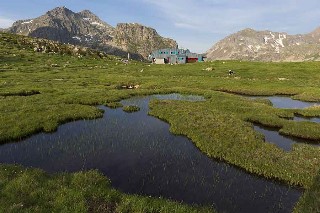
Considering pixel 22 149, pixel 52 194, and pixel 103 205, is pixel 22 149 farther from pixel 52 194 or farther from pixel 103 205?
pixel 103 205

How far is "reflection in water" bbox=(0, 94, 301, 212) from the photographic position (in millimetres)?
18344

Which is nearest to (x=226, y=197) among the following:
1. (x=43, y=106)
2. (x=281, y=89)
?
(x=43, y=106)

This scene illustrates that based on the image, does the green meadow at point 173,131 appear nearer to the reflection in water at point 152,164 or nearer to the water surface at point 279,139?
the water surface at point 279,139

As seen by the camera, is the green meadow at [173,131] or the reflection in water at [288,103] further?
the reflection in water at [288,103]

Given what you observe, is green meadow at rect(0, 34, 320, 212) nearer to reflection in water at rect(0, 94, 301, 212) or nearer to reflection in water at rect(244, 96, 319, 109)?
reflection in water at rect(0, 94, 301, 212)

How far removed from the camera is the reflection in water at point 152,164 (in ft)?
60.2

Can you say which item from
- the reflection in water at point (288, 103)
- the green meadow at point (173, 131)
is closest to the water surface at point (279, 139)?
the green meadow at point (173, 131)

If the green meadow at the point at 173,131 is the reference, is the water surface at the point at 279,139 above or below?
below

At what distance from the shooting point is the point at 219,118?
117ft

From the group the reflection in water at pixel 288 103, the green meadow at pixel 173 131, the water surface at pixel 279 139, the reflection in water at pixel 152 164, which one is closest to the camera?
the green meadow at pixel 173 131

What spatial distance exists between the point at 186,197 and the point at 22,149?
15.5m

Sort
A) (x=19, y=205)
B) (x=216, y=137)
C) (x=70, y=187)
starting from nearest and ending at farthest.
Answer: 1. (x=19, y=205)
2. (x=70, y=187)
3. (x=216, y=137)

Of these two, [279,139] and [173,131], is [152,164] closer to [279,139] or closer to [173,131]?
[173,131]

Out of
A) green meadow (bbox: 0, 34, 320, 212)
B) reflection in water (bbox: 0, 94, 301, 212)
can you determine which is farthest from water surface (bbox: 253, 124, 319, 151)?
reflection in water (bbox: 0, 94, 301, 212)
